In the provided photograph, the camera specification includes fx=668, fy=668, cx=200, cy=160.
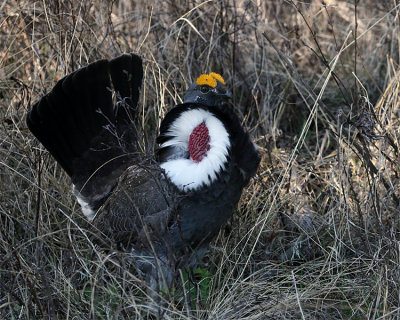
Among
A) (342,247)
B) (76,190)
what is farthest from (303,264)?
A: (76,190)

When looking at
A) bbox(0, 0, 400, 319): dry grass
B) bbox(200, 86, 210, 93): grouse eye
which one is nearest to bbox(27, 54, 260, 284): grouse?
bbox(200, 86, 210, 93): grouse eye

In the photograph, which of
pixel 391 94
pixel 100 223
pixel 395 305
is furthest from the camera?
pixel 391 94

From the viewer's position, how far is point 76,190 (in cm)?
367

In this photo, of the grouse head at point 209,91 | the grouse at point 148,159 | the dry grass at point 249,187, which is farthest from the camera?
the grouse head at point 209,91

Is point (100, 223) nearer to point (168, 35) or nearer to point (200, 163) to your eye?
point (200, 163)

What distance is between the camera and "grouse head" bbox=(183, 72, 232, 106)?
342 centimetres

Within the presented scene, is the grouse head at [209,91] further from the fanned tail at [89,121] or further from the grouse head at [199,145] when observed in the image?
the fanned tail at [89,121]

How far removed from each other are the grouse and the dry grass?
153mm

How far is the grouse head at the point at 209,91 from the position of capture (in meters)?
3.42

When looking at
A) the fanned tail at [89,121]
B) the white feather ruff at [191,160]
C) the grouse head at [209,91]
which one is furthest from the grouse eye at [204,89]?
the fanned tail at [89,121]

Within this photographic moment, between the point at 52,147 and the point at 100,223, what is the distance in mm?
506

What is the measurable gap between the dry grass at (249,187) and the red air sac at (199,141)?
1.41 feet

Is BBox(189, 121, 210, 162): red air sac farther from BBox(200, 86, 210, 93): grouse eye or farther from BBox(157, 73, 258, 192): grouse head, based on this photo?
BBox(200, 86, 210, 93): grouse eye

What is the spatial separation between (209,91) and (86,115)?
697mm
